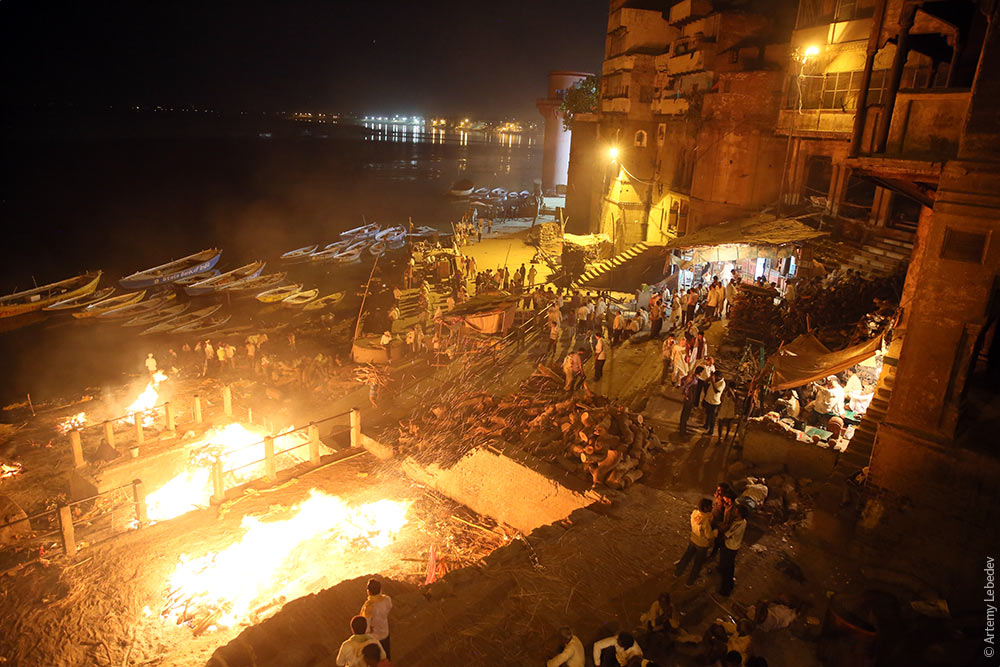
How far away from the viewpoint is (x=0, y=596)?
11461 millimetres

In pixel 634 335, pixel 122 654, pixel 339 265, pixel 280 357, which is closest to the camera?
pixel 122 654

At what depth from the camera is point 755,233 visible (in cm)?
1928

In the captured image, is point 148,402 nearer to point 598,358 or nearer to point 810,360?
point 598,358

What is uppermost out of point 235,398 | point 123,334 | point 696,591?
point 696,591

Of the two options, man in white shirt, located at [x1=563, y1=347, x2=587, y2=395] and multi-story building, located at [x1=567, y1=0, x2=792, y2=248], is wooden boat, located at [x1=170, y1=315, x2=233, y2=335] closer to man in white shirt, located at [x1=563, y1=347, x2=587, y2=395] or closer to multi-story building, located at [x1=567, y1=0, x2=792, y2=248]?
multi-story building, located at [x1=567, y1=0, x2=792, y2=248]

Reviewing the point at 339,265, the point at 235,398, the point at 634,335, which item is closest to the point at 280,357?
the point at 235,398

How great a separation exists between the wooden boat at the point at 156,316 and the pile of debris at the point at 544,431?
23.1 meters

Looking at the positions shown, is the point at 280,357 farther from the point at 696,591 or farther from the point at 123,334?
the point at 696,591

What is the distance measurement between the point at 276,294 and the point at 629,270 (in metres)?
22.8

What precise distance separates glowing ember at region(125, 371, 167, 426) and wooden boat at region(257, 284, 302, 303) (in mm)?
14614

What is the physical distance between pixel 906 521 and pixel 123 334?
113 ft

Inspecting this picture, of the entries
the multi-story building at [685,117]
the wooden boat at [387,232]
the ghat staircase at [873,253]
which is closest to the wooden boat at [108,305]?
the wooden boat at [387,232]

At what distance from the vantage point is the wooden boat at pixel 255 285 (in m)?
38.3

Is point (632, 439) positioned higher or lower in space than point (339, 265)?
higher
